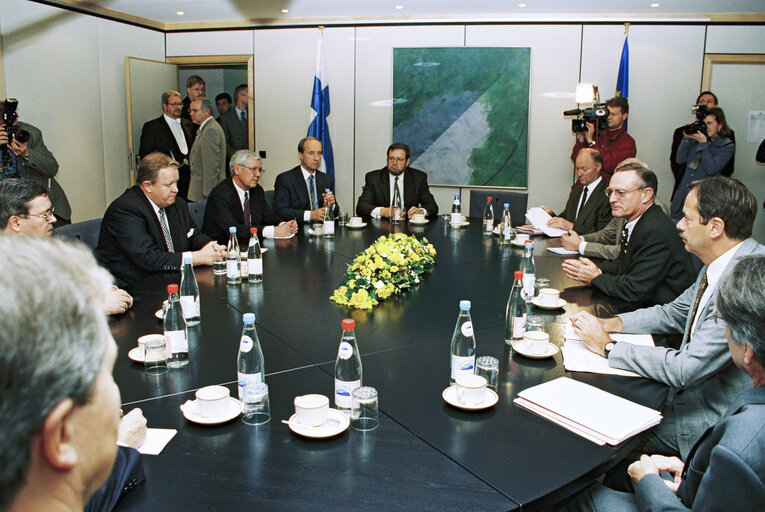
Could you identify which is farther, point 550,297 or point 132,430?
point 550,297

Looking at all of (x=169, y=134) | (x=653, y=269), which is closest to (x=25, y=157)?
(x=169, y=134)

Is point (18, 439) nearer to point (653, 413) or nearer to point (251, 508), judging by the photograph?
point (251, 508)

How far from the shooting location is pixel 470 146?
24.0 feet

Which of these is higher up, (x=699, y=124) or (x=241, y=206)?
(x=699, y=124)

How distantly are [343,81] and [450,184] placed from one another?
1.84 m

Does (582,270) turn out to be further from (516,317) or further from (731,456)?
(731,456)

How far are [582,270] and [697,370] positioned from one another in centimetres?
115

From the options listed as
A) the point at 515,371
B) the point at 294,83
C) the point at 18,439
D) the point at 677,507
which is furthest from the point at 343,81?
the point at 18,439

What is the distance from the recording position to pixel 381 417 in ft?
5.35

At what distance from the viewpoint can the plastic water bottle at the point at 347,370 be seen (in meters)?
1.63

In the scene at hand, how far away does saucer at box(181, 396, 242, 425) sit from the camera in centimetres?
155

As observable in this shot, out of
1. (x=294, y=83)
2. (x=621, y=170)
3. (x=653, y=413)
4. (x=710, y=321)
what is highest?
(x=294, y=83)

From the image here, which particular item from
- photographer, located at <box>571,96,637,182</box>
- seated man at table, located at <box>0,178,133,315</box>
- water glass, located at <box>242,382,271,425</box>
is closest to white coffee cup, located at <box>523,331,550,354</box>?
water glass, located at <box>242,382,271,425</box>

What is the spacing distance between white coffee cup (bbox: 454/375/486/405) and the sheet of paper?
76 centimetres
